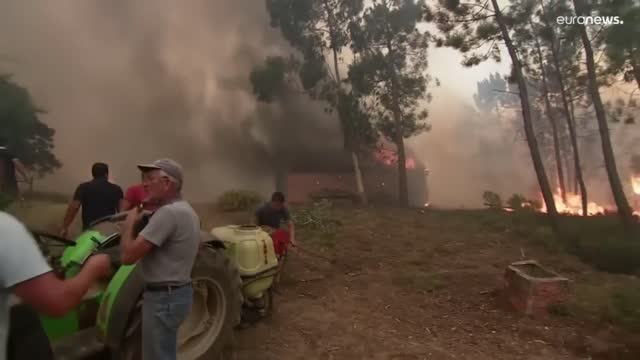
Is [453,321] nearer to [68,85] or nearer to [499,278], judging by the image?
[499,278]

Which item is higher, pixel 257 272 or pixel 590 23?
pixel 590 23

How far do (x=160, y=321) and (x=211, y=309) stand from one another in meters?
1.24

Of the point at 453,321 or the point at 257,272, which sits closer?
the point at 257,272

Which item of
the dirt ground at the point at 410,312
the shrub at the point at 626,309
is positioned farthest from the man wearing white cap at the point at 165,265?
the shrub at the point at 626,309

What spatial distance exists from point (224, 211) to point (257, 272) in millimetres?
9783

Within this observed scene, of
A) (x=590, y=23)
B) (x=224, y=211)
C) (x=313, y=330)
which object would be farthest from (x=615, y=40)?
(x=224, y=211)

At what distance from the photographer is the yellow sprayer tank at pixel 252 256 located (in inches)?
170

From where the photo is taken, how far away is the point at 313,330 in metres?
4.75

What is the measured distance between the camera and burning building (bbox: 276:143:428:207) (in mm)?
22375

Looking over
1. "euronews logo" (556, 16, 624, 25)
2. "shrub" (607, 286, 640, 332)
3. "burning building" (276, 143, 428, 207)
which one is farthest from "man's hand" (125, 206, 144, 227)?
"burning building" (276, 143, 428, 207)

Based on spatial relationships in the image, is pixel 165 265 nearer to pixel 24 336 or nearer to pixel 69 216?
pixel 24 336

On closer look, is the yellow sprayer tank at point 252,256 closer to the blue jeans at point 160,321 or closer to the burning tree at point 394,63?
the blue jeans at point 160,321

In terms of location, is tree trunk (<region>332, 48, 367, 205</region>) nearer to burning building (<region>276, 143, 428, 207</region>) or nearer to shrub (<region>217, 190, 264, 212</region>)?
burning building (<region>276, 143, 428, 207</region>)

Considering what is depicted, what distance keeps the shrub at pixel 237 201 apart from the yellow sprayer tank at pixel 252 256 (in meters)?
9.50
